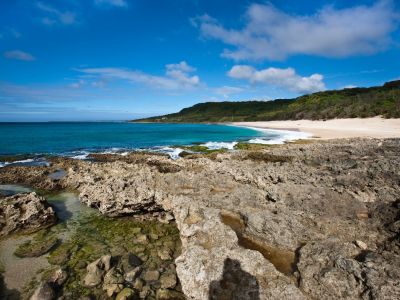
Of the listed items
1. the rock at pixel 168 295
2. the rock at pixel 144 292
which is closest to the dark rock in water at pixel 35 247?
the rock at pixel 144 292

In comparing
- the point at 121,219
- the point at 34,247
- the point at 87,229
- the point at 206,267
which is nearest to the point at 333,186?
the point at 206,267

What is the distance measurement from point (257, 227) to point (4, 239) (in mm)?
11607

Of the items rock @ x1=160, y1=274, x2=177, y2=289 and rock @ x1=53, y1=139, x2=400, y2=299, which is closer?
rock @ x1=53, y1=139, x2=400, y2=299

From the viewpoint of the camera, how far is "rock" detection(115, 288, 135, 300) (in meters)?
8.16

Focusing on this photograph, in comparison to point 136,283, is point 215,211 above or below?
above

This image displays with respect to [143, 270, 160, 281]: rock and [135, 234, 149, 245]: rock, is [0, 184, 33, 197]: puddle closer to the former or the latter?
[135, 234, 149, 245]: rock

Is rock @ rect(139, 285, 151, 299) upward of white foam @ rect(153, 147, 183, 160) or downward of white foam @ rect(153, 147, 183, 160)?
upward

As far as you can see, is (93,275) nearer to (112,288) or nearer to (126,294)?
(112,288)

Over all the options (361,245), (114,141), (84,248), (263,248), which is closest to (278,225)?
(263,248)

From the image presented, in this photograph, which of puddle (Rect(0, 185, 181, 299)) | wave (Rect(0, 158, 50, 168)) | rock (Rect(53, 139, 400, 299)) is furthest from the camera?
wave (Rect(0, 158, 50, 168))

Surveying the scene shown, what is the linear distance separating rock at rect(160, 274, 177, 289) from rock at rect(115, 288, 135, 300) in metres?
1.03

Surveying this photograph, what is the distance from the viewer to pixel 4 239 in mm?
12008

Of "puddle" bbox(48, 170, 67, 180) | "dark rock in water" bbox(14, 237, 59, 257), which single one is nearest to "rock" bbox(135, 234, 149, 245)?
"dark rock in water" bbox(14, 237, 59, 257)

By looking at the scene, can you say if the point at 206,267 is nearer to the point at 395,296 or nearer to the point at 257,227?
the point at 257,227
